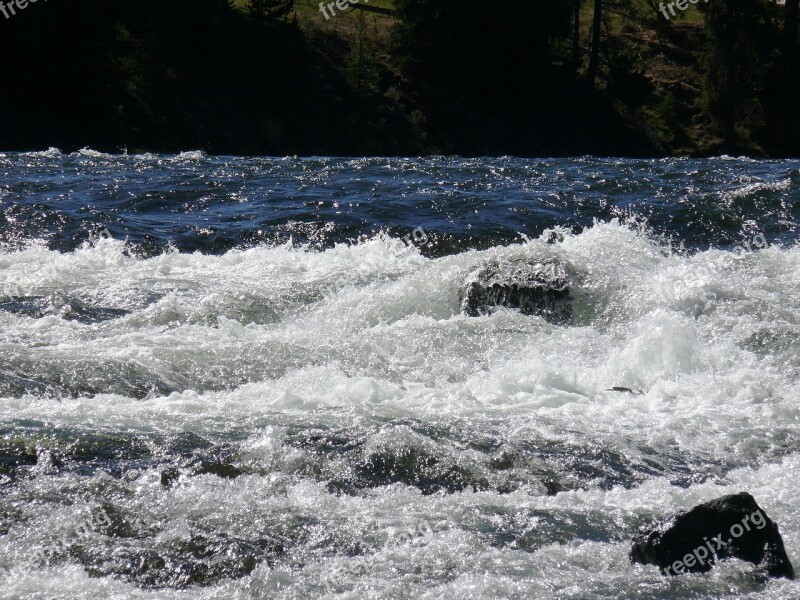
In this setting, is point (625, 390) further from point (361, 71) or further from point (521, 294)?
point (361, 71)

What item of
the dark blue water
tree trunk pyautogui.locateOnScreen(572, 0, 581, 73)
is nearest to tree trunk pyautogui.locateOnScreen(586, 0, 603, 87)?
tree trunk pyautogui.locateOnScreen(572, 0, 581, 73)

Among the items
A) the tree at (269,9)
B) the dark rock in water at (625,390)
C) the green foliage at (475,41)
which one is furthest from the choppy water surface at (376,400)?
the green foliage at (475,41)

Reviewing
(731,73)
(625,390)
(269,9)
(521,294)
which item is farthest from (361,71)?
(625,390)

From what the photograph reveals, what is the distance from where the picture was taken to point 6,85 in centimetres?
3941

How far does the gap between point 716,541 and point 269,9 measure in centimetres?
4596

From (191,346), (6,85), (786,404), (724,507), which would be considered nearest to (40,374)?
(191,346)

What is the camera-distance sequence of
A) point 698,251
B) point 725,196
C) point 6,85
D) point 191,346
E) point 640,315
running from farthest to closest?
point 6,85, point 725,196, point 698,251, point 640,315, point 191,346

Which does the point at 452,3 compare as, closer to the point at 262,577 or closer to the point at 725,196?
the point at 725,196

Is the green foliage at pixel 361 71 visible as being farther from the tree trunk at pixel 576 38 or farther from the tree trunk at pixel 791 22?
the tree trunk at pixel 791 22

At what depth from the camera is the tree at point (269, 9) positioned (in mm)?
47094

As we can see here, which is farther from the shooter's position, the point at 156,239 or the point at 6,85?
the point at 6,85

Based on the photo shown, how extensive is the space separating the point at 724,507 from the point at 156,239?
10579 mm

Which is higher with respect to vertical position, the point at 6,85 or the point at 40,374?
the point at 6,85

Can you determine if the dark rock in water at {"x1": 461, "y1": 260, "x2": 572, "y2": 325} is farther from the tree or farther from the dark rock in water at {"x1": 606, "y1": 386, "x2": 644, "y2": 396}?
the tree
